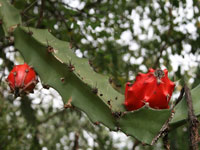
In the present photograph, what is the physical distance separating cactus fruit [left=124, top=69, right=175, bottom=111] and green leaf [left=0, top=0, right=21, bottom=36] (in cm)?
100

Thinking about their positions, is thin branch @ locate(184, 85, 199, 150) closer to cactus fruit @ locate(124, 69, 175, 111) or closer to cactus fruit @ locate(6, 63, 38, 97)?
cactus fruit @ locate(124, 69, 175, 111)

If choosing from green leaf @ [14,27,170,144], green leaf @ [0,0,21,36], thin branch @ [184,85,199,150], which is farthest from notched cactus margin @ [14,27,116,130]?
thin branch @ [184,85,199,150]

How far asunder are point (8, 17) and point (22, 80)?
56cm

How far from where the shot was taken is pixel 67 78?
1.85 metres

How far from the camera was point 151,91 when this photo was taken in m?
1.77

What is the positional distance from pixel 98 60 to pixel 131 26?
0.55 metres

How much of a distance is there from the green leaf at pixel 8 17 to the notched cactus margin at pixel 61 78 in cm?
12

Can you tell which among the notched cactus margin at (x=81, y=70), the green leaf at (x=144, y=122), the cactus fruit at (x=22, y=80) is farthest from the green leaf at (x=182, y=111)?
the cactus fruit at (x=22, y=80)


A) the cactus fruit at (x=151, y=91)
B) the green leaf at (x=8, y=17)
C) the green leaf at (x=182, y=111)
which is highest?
the green leaf at (x=8, y=17)

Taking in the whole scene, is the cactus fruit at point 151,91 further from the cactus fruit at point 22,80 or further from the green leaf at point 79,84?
the cactus fruit at point 22,80

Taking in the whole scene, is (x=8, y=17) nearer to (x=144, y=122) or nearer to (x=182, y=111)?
(x=144, y=122)

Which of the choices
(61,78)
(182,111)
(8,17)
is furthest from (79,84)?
(8,17)

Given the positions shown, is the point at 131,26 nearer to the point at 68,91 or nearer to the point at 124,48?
the point at 124,48

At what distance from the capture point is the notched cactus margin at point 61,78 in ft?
5.74
